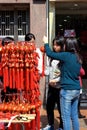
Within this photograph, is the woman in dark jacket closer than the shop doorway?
Yes

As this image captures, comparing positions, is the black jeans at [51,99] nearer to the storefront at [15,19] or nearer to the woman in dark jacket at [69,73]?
the woman in dark jacket at [69,73]

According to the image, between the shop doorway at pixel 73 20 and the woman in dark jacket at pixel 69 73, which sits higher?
the shop doorway at pixel 73 20

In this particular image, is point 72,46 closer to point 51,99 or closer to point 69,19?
point 51,99

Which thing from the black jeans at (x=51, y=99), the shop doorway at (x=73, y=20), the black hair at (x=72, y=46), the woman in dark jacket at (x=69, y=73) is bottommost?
the black jeans at (x=51, y=99)

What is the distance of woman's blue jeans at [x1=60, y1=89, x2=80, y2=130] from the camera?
7.05 metres

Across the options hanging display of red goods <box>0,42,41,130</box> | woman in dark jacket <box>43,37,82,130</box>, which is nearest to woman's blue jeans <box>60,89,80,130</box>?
woman in dark jacket <box>43,37,82,130</box>

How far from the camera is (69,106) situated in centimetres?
712

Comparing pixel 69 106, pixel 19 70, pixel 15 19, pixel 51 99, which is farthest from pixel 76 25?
pixel 19 70

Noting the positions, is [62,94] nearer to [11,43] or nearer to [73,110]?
[73,110]

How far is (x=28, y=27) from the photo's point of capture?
11.1m

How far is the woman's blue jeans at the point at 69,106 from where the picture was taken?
23.1 ft

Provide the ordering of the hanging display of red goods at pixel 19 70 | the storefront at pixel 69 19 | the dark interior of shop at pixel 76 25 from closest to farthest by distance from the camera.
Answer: the hanging display of red goods at pixel 19 70
the storefront at pixel 69 19
the dark interior of shop at pixel 76 25

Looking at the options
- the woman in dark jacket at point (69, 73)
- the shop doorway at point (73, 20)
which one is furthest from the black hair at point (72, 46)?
the shop doorway at point (73, 20)

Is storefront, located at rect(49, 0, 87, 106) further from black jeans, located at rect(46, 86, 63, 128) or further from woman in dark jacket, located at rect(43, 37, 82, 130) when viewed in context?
woman in dark jacket, located at rect(43, 37, 82, 130)
